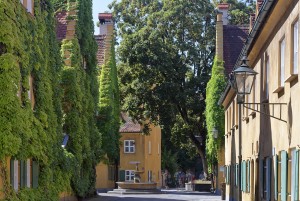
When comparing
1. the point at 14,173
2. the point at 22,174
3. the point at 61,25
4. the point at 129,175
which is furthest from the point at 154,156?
the point at 14,173

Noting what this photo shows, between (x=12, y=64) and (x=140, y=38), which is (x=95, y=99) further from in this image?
(x=12, y=64)

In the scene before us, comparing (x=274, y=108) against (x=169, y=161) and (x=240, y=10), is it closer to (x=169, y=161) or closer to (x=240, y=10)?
(x=240, y=10)

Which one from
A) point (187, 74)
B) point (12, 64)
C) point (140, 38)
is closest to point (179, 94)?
point (187, 74)

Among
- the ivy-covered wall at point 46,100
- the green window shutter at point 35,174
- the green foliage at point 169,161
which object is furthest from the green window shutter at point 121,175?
the green window shutter at point 35,174

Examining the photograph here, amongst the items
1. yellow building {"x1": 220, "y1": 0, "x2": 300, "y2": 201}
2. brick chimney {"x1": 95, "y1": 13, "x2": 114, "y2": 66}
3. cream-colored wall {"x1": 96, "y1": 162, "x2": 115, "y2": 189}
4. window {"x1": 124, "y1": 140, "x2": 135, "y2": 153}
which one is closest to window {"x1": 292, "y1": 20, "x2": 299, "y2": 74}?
yellow building {"x1": 220, "y1": 0, "x2": 300, "y2": 201}

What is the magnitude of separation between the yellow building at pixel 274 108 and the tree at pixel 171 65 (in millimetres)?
28590

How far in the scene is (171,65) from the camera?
51375mm

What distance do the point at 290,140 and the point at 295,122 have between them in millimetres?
715

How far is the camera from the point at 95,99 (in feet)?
123

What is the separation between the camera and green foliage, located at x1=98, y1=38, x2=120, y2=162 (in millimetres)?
44312

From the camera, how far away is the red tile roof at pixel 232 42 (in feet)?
146

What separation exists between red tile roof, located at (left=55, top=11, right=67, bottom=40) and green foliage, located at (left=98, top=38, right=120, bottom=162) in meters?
11.0

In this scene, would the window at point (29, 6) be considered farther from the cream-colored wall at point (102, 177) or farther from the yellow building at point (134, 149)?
the yellow building at point (134, 149)

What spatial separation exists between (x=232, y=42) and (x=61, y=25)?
49.9 feet
